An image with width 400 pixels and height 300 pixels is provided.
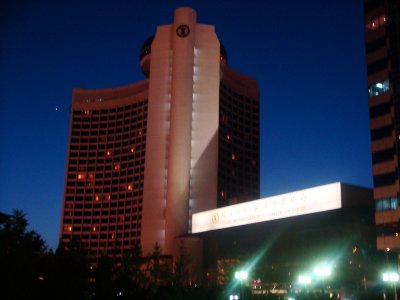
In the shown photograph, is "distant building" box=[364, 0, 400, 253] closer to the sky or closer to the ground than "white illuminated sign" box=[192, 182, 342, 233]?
closer to the sky

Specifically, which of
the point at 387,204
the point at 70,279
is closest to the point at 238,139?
the point at 387,204

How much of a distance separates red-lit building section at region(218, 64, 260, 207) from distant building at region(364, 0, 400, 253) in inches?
3061

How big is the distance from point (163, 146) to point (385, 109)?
64523 millimetres

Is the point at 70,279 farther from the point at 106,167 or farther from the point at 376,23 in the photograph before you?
the point at 106,167

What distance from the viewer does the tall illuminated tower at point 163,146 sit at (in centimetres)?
12119

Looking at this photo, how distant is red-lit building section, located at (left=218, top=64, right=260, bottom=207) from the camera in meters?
157

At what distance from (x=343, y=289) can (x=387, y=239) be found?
27.3ft

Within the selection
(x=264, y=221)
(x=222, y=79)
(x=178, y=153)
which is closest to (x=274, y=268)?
(x=264, y=221)

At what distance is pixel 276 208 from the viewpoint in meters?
77.2

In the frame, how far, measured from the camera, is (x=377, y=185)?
67.8m

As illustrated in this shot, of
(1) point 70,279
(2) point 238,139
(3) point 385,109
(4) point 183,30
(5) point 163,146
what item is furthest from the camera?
(2) point 238,139

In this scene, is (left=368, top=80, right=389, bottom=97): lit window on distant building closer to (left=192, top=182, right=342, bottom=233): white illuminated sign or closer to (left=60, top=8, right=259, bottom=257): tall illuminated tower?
(left=192, top=182, right=342, bottom=233): white illuminated sign

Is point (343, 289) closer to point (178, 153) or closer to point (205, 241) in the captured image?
point (205, 241)

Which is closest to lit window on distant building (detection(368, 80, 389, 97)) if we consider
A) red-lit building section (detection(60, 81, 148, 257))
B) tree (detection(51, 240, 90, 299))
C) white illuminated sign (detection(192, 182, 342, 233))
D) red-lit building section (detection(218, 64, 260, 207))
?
white illuminated sign (detection(192, 182, 342, 233))
